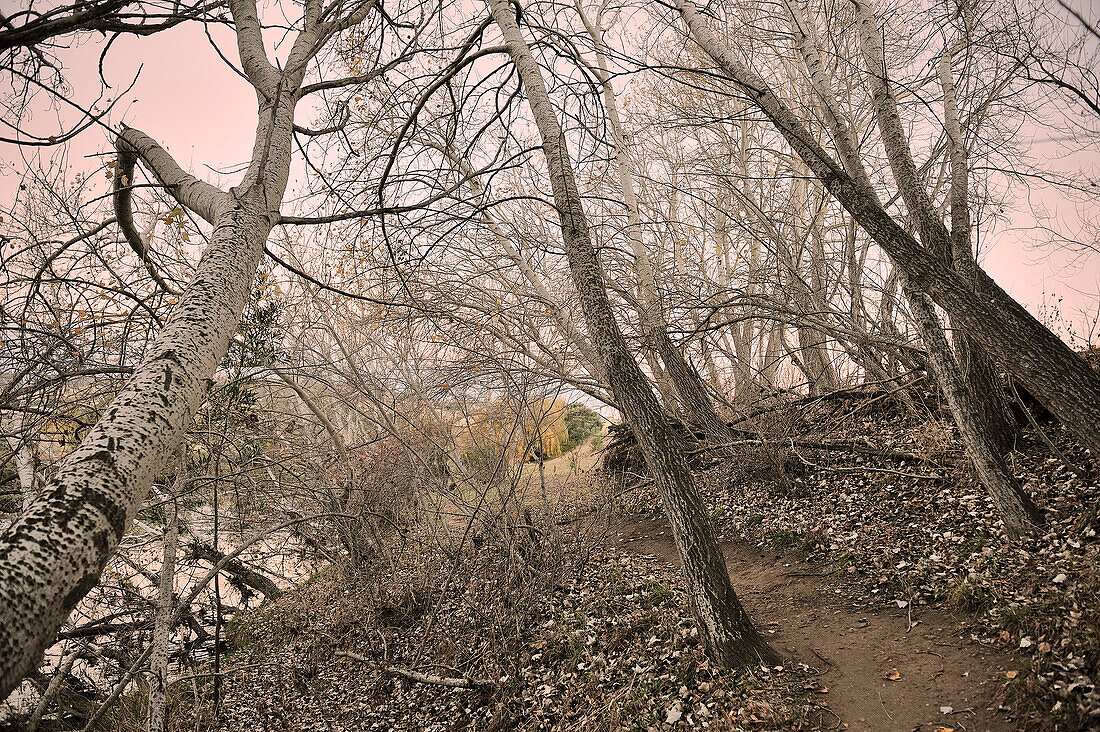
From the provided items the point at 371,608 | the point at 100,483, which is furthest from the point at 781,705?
the point at 371,608

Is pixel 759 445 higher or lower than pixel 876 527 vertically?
higher

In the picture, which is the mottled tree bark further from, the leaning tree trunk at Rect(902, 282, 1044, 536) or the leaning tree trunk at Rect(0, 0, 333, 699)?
the leaning tree trunk at Rect(902, 282, 1044, 536)

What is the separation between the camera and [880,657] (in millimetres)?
3689

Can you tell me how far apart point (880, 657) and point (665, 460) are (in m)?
2.01

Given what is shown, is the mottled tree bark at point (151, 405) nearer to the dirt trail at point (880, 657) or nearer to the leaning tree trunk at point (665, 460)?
the leaning tree trunk at point (665, 460)

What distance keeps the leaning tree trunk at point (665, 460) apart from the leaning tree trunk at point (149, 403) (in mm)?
1843

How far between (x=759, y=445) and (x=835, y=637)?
3.16 metres

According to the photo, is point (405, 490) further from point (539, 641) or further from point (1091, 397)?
point (1091, 397)

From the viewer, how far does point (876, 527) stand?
5176 millimetres

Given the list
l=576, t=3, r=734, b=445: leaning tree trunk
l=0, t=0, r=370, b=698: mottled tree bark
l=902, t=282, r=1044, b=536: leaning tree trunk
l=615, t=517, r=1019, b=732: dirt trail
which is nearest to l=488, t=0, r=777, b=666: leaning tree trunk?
l=615, t=517, r=1019, b=732: dirt trail

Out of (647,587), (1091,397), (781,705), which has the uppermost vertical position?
(1091,397)

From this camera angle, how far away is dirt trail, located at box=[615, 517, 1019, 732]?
307 cm

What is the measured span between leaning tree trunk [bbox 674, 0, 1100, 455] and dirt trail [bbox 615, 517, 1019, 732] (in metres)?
1.50

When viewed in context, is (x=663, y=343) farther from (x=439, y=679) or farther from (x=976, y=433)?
(x=439, y=679)
